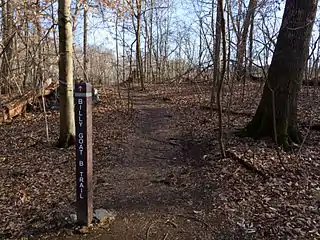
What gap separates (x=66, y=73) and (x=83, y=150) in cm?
400

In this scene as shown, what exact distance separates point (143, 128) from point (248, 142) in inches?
152

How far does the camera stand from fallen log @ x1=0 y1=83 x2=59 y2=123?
10.4m

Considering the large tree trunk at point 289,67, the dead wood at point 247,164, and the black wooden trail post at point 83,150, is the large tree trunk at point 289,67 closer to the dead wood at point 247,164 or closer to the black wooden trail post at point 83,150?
the dead wood at point 247,164

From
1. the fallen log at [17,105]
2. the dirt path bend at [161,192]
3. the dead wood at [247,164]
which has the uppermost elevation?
the fallen log at [17,105]

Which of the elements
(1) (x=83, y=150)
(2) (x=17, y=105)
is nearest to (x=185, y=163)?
(1) (x=83, y=150)

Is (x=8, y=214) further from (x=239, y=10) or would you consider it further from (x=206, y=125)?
(x=239, y=10)

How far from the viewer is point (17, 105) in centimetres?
1109

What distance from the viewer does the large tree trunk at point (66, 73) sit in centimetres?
662

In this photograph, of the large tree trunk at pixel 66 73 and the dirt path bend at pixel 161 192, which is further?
the large tree trunk at pixel 66 73

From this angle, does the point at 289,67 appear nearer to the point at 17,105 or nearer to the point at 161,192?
the point at 161,192

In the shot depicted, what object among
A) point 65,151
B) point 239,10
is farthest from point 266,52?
point 65,151

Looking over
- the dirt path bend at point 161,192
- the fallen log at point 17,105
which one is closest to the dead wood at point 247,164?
the dirt path bend at point 161,192

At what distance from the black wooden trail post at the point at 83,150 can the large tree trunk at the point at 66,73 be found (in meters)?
3.80

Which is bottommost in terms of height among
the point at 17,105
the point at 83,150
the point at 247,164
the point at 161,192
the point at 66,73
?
the point at 161,192
